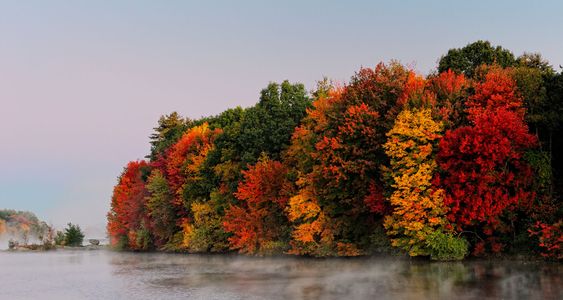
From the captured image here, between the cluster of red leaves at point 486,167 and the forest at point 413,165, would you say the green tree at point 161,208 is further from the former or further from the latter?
the cluster of red leaves at point 486,167

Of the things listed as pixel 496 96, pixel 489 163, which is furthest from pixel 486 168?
pixel 496 96

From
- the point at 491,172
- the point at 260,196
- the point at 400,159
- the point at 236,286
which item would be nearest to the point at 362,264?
the point at 400,159

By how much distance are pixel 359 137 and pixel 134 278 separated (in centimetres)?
2094

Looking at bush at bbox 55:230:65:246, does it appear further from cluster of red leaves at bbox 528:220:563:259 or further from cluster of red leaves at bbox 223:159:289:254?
cluster of red leaves at bbox 528:220:563:259

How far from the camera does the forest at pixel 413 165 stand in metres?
41.5

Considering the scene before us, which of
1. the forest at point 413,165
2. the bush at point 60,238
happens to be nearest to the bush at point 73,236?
the bush at point 60,238

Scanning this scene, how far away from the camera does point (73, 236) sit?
4865 inches

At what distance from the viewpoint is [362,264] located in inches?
1718

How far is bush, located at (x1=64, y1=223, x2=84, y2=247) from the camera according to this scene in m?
123

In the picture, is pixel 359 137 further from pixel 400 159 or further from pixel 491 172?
pixel 491 172

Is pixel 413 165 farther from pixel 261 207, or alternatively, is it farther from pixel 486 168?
pixel 261 207

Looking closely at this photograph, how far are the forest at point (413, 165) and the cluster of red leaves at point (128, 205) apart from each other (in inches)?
1379

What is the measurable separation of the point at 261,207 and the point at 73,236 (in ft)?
249

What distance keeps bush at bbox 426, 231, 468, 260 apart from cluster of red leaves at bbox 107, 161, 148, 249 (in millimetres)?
58310
